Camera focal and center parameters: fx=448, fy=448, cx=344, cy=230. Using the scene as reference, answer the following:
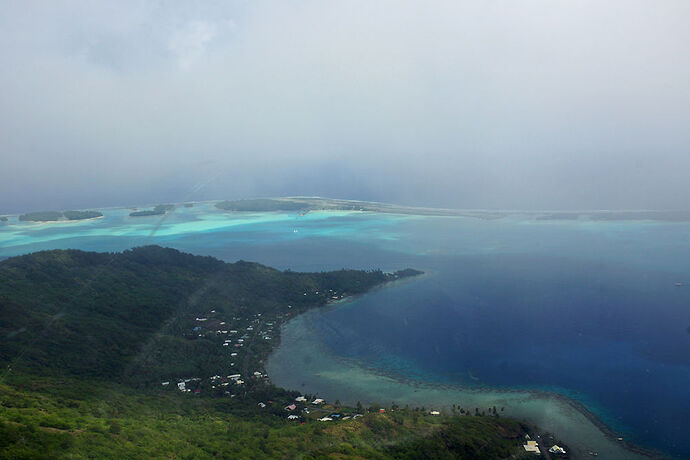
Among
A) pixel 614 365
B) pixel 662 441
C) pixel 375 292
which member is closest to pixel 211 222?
pixel 375 292

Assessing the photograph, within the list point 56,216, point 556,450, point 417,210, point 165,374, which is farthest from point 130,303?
point 417,210

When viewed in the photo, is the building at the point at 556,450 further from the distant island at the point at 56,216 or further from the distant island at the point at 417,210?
the distant island at the point at 56,216

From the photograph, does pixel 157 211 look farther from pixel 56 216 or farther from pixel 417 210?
pixel 417 210

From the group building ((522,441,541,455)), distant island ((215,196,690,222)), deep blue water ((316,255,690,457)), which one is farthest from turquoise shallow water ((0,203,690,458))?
distant island ((215,196,690,222))

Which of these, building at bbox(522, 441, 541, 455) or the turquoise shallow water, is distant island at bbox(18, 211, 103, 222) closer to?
the turquoise shallow water

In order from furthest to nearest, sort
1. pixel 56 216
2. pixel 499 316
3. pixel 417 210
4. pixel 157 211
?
pixel 417 210 → pixel 56 216 → pixel 157 211 → pixel 499 316

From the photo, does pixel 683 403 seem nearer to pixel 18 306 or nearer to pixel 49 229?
pixel 18 306

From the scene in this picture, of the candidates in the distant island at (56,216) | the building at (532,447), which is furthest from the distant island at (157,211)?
the building at (532,447)
